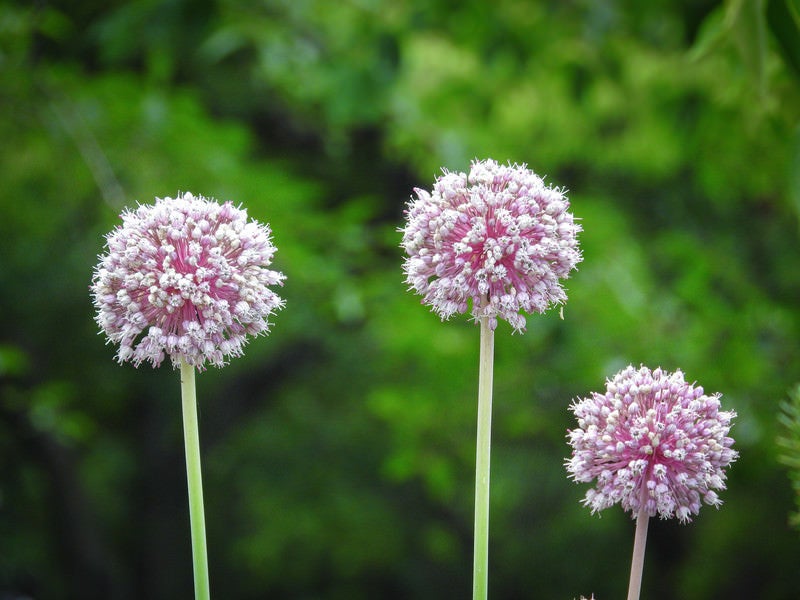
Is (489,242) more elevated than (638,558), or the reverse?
(489,242)

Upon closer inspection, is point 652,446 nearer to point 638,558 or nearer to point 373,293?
point 638,558

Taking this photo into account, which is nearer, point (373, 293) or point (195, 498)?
point (195, 498)

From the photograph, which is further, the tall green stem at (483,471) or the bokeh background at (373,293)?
the bokeh background at (373,293)

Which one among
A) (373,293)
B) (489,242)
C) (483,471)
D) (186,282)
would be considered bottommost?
(483,471)

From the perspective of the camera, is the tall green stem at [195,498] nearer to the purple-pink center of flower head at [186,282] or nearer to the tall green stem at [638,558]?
the purple-pink center of flower head at [186,282]

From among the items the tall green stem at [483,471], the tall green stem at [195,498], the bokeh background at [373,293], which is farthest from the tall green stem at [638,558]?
the bokeh background at [373,293]

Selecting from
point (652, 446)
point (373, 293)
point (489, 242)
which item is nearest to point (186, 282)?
point (489, 242)

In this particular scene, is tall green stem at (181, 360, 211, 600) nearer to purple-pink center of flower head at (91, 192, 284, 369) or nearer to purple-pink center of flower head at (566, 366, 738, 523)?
purple-pink center of flower head at (91, 192, 284, 369)
